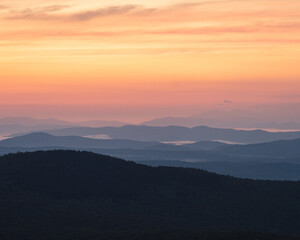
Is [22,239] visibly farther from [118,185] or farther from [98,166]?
[98,166]

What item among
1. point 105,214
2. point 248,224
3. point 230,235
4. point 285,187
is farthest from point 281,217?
point 230,235

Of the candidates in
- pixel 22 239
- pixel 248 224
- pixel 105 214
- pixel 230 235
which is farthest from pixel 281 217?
pixel 22 239

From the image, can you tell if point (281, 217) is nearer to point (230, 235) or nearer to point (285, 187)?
point (285, 187)

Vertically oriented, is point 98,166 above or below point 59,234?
above

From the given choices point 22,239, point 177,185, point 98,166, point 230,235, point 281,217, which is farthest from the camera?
point 98,166

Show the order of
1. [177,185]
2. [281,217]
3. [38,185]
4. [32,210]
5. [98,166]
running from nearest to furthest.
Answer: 1. [32,210]
2. [281,217]
3. [38,185]
4. [177,185]
5. [98,166]

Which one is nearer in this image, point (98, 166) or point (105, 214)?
point (105, 214)
